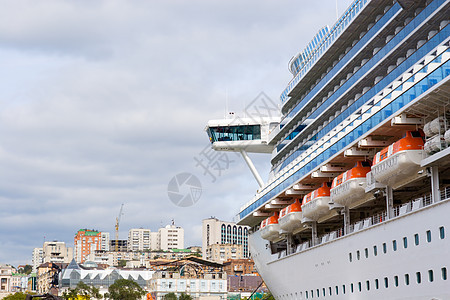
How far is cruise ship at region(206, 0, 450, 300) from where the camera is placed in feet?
97.0

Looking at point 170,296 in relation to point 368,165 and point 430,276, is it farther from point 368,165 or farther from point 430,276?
point 430,276

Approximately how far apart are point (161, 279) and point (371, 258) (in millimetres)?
92727

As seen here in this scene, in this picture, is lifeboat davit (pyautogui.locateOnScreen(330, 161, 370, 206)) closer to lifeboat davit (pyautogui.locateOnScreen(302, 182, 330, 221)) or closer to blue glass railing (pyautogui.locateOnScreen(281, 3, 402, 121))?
lifeboat davit (pyautogui.locateOnScreen(302, 182, 330, 221))

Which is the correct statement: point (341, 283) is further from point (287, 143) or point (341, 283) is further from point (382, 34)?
point (287, 143)

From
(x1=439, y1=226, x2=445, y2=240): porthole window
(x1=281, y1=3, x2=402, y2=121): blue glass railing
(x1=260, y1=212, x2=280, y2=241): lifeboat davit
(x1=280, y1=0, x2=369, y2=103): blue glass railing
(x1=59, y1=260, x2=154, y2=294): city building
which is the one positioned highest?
(x1=280, y1=0, x2=369, y2=103): blue glass railing

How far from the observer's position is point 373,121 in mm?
34750

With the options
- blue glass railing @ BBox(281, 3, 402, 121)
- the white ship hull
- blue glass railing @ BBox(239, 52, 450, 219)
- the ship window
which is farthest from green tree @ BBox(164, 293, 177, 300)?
the ship window

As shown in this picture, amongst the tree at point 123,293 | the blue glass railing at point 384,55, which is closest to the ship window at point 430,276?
the blue glass railing at point 384,55

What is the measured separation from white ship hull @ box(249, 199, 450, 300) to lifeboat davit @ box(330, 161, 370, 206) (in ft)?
7.06

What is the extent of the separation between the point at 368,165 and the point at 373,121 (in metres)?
3.80

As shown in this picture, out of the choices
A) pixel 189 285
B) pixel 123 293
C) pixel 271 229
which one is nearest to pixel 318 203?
pixel 271 229

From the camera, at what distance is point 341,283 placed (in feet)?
125

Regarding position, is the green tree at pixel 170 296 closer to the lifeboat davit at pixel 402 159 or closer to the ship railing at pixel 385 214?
the ship railing at pixel 385 214

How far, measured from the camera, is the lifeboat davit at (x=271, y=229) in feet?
175
